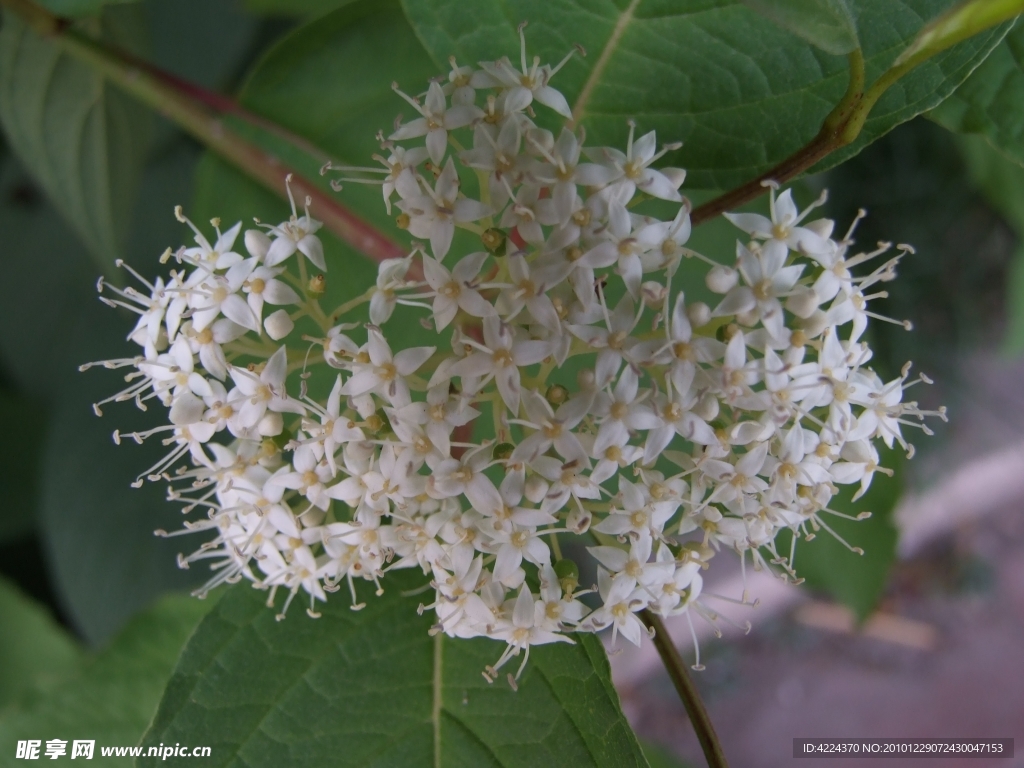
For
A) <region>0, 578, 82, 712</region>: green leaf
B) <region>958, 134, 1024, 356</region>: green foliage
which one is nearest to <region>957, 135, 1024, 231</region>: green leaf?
<region>958, 134, 1024, 356</region>: green foliage

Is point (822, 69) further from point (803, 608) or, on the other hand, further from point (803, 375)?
point (803, 608)

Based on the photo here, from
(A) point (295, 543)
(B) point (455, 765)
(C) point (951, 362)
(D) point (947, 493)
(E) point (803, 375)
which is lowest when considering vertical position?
(B) point (455, 765)

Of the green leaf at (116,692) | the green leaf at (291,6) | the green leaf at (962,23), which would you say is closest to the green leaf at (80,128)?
the green leaf at (291,6)

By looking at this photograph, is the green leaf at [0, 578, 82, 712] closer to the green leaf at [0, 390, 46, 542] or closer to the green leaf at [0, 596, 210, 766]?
the green leaf at [0, 390, 46, 542]

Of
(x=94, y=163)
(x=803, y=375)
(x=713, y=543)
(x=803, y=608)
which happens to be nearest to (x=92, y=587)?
(x=94, y=163)

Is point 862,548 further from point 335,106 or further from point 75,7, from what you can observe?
point 75,7

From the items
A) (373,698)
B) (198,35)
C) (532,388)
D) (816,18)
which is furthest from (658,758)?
(198,35)
